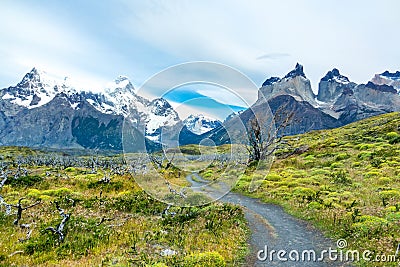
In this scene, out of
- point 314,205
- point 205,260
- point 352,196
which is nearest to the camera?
point 205,260

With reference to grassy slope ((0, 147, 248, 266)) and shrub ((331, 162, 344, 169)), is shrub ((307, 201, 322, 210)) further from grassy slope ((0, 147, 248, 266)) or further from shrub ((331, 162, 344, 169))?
shrub ((331, 162, 344, 169))

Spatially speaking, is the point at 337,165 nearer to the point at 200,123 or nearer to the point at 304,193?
the point at 304,193

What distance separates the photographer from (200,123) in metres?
14.7

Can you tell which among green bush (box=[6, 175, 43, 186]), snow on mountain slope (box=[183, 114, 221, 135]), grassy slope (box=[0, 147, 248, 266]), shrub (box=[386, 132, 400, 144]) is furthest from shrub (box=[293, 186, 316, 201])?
shrub (box=[386, 132, 400, 144])

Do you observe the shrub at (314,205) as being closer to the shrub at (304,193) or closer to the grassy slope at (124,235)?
the shrub at (304,193)

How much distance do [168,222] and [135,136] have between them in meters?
5.27

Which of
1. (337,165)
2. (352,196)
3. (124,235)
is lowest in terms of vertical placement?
(124,235)

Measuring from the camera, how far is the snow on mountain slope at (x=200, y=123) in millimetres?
14500

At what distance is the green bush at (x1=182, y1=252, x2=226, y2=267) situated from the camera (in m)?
10.9

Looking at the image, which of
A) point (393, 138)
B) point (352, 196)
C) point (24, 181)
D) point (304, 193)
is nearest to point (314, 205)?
point (352, 196)

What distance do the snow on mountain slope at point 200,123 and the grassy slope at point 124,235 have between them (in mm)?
5251

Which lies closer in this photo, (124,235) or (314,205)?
(124,235)

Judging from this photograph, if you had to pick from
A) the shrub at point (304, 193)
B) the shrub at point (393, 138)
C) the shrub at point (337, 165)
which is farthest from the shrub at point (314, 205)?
the shrub at point (393, 138)

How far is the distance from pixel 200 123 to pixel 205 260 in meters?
6.46
